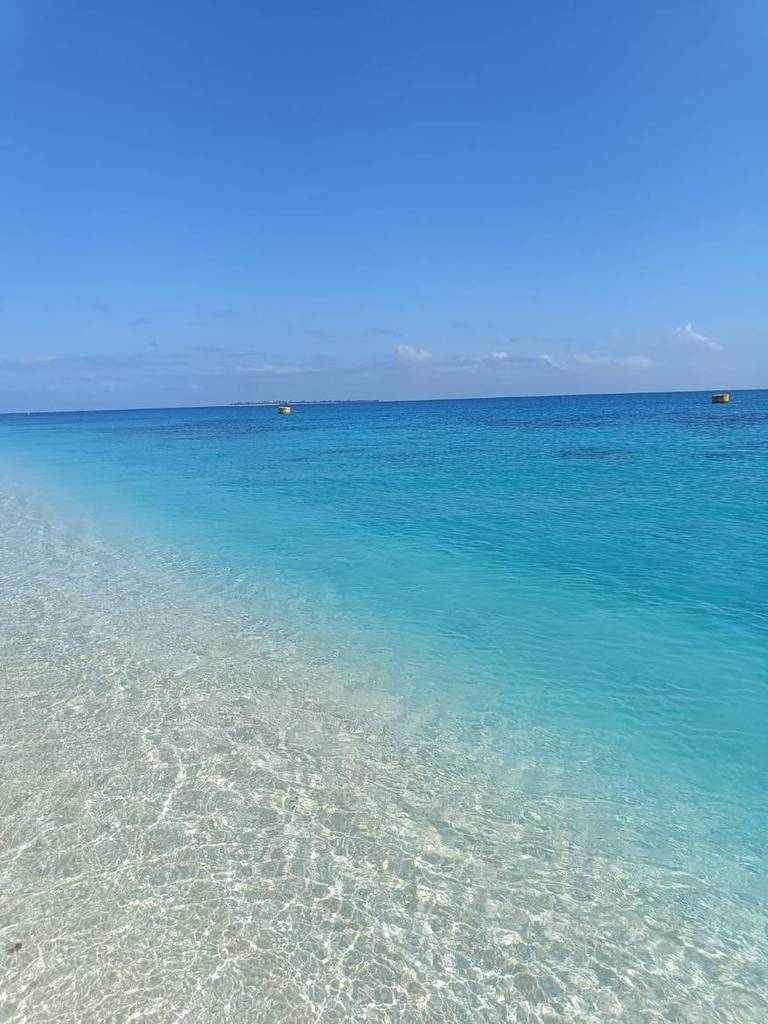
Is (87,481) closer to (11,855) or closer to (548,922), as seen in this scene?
(11,855)

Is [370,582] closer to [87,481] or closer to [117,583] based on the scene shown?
[117,583]

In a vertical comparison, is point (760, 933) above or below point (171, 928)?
below

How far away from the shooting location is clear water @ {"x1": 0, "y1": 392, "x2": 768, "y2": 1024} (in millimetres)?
3648

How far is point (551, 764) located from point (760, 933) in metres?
2.07

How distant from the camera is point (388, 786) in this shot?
17.8 feet

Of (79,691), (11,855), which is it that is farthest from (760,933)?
(79,691)

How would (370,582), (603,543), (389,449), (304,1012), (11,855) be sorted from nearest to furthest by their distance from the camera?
1. (304,1012)
2. (11,855)
3. (370,582)
4. (603,543)
5. (389,449)

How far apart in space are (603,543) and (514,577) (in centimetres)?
354

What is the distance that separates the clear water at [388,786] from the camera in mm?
3648

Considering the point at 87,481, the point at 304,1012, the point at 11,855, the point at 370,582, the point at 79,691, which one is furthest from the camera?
the point at 87,481

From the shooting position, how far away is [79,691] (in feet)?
23.5

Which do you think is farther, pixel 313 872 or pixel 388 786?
pixel 388 786

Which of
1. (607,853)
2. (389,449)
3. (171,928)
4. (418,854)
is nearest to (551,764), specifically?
(607,853)

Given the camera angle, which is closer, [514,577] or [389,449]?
[514,577]
